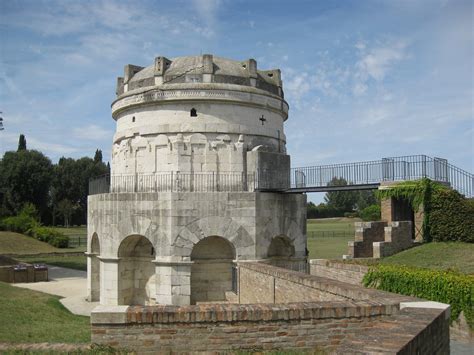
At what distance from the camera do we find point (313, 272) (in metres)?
19.7

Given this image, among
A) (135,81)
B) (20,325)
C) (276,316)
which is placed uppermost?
(135,81)

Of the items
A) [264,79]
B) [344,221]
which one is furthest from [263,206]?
[344,221]

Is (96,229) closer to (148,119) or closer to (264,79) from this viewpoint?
(148,119)

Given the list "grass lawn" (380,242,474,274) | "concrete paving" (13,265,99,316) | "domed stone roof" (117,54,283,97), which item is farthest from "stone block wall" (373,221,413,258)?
"concrete paving" (13,265,99,316)

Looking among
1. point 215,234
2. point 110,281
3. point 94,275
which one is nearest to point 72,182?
point 94,275

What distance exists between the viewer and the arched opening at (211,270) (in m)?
18.5

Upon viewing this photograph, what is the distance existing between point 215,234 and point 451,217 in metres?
8.36

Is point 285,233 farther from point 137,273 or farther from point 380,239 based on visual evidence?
point 137,273

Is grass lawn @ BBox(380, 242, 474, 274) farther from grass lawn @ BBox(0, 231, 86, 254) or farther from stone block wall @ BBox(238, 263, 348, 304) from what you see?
grass lawn @ BBox(0, 231, 86, 254)

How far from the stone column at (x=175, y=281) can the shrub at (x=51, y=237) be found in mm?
35383

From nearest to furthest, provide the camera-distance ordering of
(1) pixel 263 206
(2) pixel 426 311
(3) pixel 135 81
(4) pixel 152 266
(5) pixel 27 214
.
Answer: (2) pixel 426 311, (1) pixel 263 206, (4) pixel 152 266, (3) pixel 135 81, (5) pixel 27 214

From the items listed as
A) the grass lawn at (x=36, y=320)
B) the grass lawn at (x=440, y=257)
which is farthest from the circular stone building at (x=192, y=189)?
the grass lawn at (x=440, y=257)

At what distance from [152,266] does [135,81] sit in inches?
314

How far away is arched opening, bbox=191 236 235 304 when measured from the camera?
60.6ft
